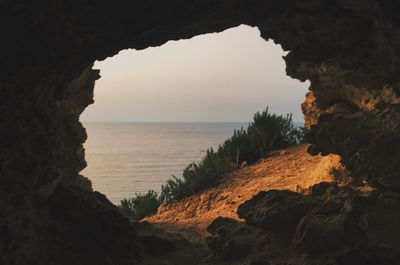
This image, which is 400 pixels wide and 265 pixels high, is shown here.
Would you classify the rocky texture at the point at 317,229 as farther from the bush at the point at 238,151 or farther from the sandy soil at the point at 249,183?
the bush at the point at 238,151

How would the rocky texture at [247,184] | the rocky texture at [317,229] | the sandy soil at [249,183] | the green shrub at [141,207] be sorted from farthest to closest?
the green shrub at [141,207], the rocky texture at [247,184], the sandy soil at [249,183], the rocky texture at [317,229]

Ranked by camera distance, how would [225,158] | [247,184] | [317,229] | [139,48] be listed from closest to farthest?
[317,229] < [139,48] < [247,184] < [225,158]

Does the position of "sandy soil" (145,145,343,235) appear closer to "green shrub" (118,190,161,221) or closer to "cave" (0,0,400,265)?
"green shrub" (118,190,161,221)

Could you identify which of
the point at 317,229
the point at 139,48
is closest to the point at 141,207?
the point at 139,48

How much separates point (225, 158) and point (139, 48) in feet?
25.6

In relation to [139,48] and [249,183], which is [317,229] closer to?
[139,48]

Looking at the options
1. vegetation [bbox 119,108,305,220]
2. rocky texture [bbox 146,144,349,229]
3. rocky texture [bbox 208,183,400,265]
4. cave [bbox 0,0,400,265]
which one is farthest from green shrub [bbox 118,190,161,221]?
cave [bbox 0,0,400,265]

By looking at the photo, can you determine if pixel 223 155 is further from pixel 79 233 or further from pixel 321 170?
pixel 79 233

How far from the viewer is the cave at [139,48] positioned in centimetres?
335

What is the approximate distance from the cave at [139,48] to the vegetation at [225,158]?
5.94 meters

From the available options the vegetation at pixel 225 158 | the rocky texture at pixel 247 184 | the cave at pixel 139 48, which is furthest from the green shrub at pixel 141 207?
the cave at pixel 139 48

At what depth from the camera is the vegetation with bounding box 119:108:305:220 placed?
34.2ft

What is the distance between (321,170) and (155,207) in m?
4.58

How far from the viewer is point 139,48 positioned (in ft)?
13.7
